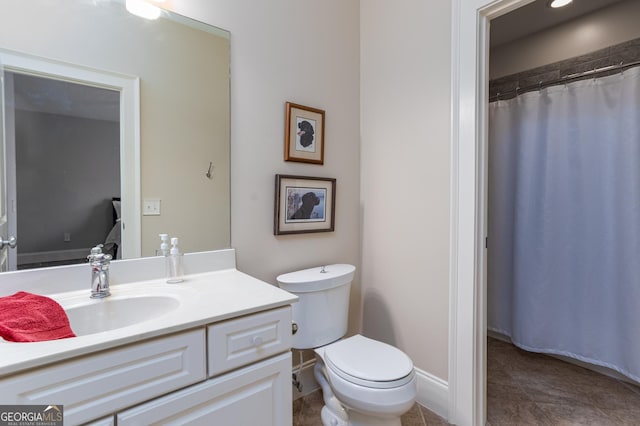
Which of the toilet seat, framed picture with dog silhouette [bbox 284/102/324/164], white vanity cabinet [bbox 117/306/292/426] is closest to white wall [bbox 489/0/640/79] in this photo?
framed picture with dog silhouette [bbox 284/102/324/164]

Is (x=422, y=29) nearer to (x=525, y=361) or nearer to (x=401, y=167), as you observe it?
(x=401, y=167)

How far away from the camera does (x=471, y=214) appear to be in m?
1.45

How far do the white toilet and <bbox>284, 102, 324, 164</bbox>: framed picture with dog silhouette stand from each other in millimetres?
623

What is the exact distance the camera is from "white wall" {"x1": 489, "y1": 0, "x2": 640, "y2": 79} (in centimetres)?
195

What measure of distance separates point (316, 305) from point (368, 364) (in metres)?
0.36

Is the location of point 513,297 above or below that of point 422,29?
below

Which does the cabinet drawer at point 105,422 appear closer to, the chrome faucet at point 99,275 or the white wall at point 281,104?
the chrome faucet at point 99,275

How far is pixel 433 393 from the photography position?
1.65 metres

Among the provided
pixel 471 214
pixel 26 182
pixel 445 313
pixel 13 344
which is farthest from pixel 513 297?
pixel 26 182

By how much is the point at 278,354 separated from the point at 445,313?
0.96 metres

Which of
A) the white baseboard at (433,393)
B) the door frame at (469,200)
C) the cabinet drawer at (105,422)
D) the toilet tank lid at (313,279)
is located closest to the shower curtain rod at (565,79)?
the door frame at (469,200)

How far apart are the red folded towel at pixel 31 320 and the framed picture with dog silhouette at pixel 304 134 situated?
1.11m

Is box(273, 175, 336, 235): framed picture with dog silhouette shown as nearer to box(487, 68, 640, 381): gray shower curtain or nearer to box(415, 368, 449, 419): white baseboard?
box(415, 368, 449, 419): white baseboard

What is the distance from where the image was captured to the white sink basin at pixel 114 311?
3.20ft
